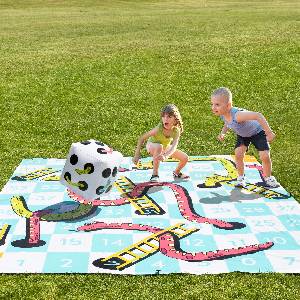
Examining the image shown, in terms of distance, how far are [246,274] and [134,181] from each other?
315 centimetres

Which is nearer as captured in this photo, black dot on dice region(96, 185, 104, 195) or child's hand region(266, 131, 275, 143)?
black dot on dice region(96, 185, 104, 195)

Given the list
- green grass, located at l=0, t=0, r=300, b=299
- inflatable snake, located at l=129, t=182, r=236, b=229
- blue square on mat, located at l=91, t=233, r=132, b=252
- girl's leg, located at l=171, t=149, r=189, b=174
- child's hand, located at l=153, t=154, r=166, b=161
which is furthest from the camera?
girl's leg, located at l=171, t=149, r=189, b=174

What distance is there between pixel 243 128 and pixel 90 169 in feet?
8.36

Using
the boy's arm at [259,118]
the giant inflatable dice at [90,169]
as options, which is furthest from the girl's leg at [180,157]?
the giant inflatable dice at [90,169]

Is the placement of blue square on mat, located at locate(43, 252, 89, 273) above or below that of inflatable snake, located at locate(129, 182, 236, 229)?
above

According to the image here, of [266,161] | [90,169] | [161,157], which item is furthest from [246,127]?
[90,169]

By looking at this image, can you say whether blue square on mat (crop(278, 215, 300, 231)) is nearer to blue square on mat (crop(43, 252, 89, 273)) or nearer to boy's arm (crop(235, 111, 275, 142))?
boy's arm (crop(235, 111, 275, 142))

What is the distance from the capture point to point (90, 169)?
6.64 metres

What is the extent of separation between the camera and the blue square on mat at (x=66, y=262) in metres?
5.34

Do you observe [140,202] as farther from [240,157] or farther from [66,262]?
[66,262]

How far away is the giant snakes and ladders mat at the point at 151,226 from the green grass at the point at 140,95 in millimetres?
268

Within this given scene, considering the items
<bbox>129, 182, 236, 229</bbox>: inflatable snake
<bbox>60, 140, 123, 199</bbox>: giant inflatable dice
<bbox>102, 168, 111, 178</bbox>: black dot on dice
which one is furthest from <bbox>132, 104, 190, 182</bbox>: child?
<bbox>102, 168, 111, 178</bbox>: black dot on dice

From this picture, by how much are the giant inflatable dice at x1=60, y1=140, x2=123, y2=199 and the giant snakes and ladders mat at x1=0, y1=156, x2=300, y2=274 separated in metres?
0.33

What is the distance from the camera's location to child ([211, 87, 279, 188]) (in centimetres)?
753
